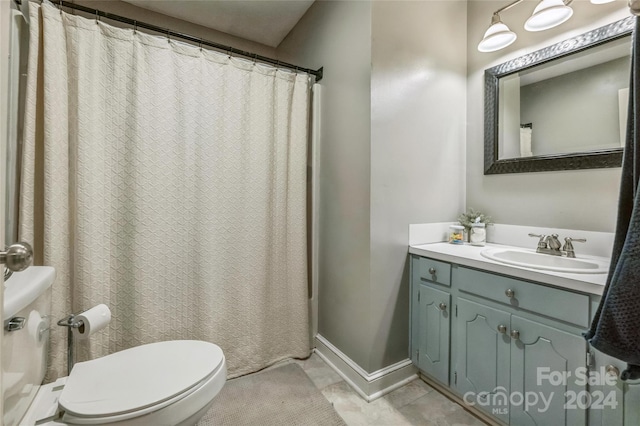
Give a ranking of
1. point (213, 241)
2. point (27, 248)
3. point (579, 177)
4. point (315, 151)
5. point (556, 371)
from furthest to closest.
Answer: point (315, 151) < point (213, 241) < point (579, 177) < point (556, 371) < point (27, 248)

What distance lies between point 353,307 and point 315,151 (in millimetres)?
1026

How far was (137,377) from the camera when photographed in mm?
1004

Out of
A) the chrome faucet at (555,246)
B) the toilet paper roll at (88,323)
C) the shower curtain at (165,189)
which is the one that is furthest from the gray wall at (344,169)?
the toilet paper roll at (88,323)

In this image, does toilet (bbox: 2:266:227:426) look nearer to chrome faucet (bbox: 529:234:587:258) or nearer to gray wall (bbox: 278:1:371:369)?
gray wall (bbox: 278:1:371:369)

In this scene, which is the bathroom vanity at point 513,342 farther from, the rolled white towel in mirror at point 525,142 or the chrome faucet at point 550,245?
the rolled white towel in mirror at point 525,142

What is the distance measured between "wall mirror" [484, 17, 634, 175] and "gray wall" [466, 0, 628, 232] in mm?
51

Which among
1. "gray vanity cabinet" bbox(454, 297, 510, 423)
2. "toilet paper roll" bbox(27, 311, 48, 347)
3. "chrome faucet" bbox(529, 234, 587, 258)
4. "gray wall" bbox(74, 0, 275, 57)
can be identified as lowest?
"gray vanity cabinet" bbox(454, 297, 510, 423)

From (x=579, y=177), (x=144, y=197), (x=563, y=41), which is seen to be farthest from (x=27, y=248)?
(x=563, y=41)

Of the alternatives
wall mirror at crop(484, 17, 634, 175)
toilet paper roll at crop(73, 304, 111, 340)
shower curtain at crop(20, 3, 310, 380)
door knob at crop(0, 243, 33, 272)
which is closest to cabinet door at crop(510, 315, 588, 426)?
wall mirror at crop(484, 17, 634, 175)

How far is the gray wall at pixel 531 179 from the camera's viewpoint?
133 centimetres

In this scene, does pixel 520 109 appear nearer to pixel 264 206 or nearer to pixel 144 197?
pixel 264 206

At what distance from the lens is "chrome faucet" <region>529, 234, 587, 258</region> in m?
1.35

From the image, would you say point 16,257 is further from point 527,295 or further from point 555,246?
point 555,246

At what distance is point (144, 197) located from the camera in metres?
1.40
